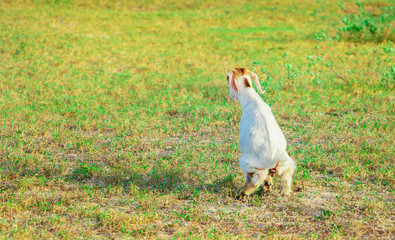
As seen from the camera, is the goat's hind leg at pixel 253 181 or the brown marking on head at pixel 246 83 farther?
the brown marking on head at pixel 246 83

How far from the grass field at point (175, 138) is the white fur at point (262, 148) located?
0.34 m

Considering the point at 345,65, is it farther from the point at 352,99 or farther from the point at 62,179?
the point at 62,179

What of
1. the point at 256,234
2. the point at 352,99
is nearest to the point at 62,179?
the point at 256,234

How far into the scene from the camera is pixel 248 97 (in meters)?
4.66

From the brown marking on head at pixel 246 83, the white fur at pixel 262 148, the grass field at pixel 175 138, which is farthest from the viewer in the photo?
the brown marking on head at pixel 246 83

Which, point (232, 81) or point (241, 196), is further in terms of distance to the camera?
point (232, 81)

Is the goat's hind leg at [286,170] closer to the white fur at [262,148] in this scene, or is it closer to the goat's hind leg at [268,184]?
the white fur at [262,148]

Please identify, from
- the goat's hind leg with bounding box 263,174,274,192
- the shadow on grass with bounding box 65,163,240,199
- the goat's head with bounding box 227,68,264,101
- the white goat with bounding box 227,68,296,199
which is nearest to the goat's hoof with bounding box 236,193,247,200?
the white goat with bounding box 227,68,296,199

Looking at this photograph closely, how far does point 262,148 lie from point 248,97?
654 millimetres

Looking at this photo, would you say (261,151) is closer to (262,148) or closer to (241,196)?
(262,148)

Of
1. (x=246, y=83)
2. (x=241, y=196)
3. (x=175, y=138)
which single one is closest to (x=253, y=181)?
(x=241, y=196)

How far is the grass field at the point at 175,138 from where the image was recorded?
4.11 metres

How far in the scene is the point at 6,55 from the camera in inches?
427

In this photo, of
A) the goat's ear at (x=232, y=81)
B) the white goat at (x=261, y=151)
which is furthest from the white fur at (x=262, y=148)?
the goat's ear at (x=232, y=81)
